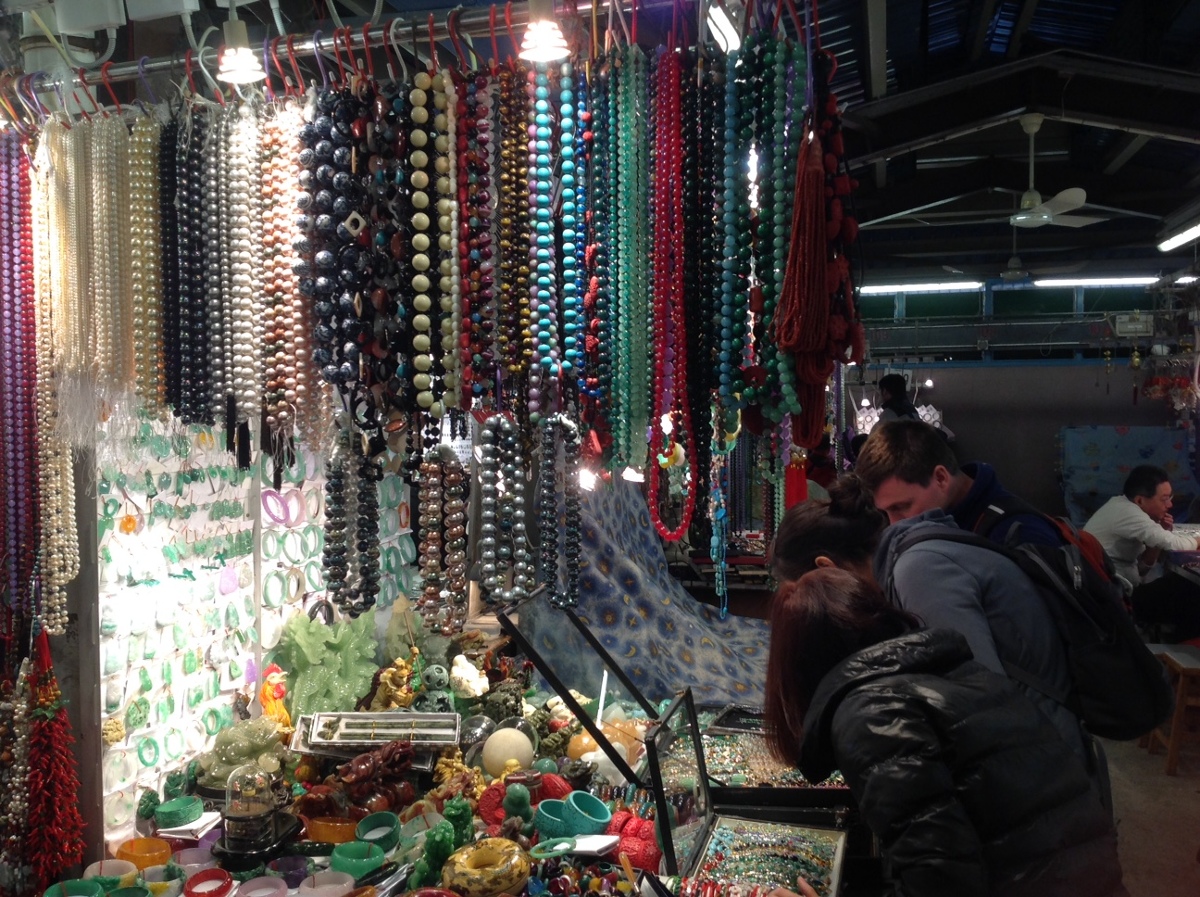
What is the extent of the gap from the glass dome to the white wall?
11833mm

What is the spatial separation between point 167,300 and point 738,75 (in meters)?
1.37

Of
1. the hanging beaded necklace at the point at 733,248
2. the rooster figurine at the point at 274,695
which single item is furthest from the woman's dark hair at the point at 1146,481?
the hanging beaded necklace at the point at 733,248

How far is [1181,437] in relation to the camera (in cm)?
1280

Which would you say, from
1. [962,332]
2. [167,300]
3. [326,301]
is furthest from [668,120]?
[962,332]

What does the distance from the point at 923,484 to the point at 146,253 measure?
217cm

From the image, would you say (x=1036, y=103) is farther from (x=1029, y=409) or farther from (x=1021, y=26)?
(x=1029, y=409)

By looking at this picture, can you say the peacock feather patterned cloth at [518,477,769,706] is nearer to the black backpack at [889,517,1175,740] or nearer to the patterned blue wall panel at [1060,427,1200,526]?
the black backpack at [889,517,1175,740]

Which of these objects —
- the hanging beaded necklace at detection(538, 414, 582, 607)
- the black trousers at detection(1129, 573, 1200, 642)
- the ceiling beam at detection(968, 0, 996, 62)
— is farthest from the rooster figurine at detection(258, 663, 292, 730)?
the black trousers at detection(1129, 573, 1200, 642)

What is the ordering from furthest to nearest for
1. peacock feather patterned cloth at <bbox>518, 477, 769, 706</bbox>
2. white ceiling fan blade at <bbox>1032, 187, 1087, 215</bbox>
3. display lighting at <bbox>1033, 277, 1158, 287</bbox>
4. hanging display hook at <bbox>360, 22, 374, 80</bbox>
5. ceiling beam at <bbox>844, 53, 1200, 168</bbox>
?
1. display lighting at <bbox>1033, 277, 1158, 287</bbox>
2. white ceiling fan blade at <bbox>1032, 187, 1087, 215</bbox>
3. ceiling beam at <bbox>844, 53, 1200, 168</bbox>
4. peacock feather patterned cloth at <bbox>518, 477, 769, 706</bbox>
5. hanging display hook at <bbox>360, 22, 374, 80</bbox>

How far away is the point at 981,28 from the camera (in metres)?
5.32

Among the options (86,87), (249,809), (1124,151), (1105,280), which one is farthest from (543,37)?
(1105,280)

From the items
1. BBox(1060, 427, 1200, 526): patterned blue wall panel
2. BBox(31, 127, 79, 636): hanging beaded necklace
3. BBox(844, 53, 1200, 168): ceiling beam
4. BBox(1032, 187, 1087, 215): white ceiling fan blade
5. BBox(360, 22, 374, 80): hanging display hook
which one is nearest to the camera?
BBox(360, 22, 374, 80): hanging display hook

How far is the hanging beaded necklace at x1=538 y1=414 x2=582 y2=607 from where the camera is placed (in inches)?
80.5

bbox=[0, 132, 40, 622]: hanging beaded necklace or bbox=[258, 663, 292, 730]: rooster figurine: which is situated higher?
bbox=[0, 132, 40, 622]: hanging beaded necklace
